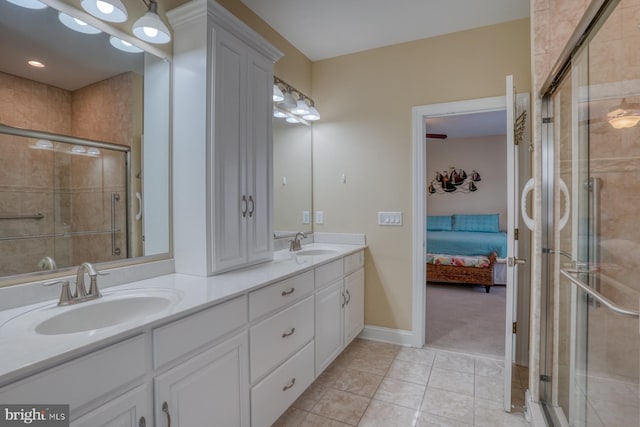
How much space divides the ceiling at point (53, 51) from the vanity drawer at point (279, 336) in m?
1.37

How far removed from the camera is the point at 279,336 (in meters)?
1.71

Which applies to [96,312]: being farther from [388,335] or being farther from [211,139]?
[388,335]

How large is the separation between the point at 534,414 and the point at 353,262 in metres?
1.49

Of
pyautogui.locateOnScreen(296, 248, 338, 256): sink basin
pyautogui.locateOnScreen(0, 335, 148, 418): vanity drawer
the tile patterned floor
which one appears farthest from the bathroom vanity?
pyautogui.locateOnScreen(296, 248, 338, 256): sink basin

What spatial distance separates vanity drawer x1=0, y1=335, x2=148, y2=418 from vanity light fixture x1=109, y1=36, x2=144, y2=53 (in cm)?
139

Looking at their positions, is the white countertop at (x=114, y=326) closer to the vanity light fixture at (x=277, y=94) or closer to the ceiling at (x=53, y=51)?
the ceiling at (x=53, y=51)

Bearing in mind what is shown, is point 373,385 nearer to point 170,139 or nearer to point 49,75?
point 170,139

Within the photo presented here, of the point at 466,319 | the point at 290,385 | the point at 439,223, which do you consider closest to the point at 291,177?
the point at 290,385

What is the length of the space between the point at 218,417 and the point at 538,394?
1.83 meters

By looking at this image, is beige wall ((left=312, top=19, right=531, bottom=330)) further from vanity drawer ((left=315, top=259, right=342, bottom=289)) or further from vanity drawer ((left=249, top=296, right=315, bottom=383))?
vanity drawer ((left=249, top=296, right=315, bottom=383))

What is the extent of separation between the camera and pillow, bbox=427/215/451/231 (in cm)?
660

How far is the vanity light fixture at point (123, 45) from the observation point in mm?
1549

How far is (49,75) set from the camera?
4.33ft

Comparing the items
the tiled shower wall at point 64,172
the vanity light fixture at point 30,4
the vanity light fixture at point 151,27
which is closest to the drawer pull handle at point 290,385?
the tiled shower wall at point 64,172
